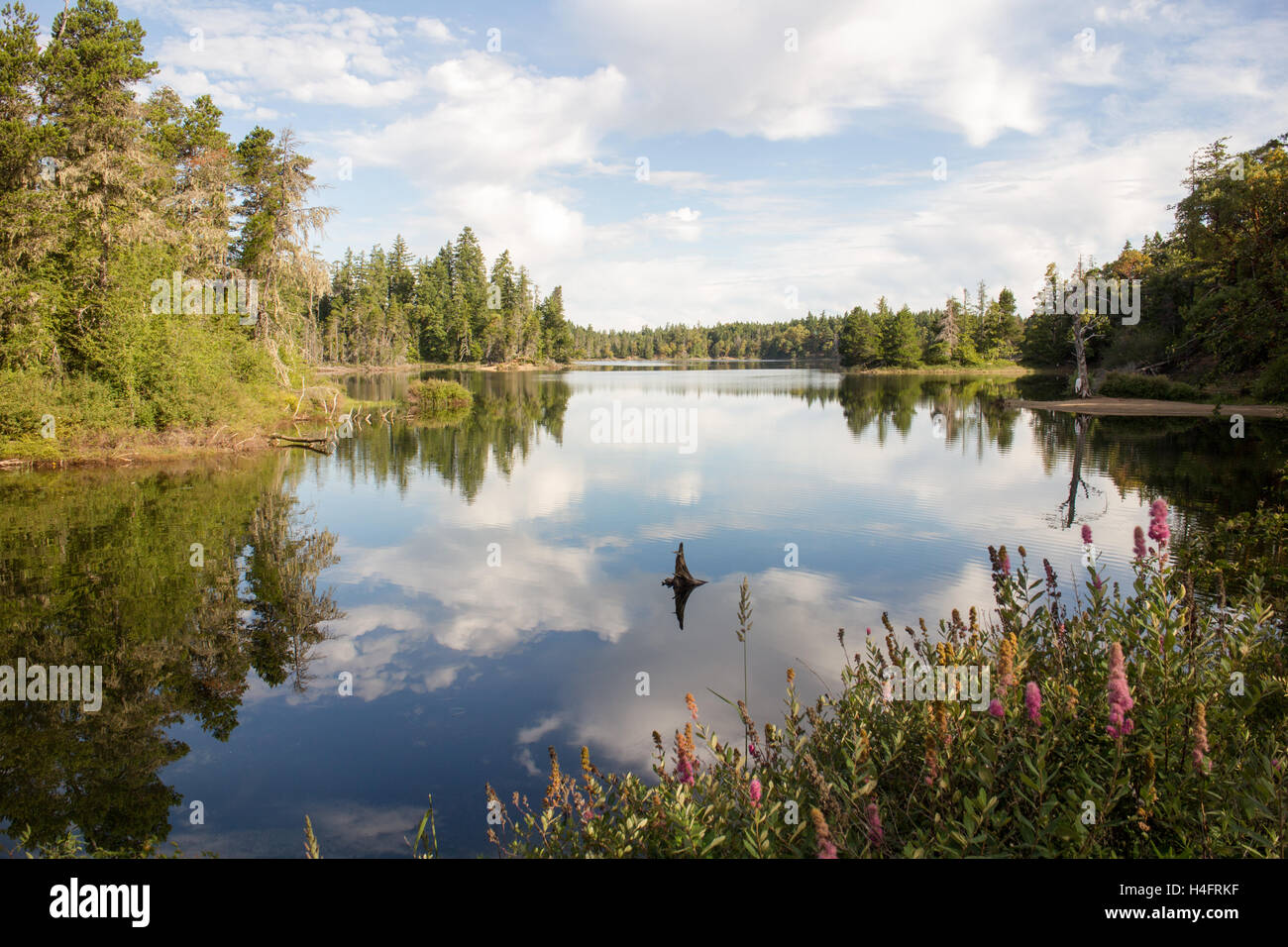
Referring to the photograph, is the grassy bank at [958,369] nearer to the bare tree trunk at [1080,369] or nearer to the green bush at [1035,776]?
the bare tree trunk at [1080,369]

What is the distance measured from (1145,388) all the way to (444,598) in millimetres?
50973

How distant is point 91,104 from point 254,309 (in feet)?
43.0

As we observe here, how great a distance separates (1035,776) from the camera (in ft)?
13.9

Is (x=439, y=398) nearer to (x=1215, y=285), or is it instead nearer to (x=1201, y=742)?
(x=1215, y=285)

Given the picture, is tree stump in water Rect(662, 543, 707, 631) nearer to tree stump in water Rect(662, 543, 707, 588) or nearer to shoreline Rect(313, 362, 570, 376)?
tree stump in water Rect(662, 543, 707, 588)

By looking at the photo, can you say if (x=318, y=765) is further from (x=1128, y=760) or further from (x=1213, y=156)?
(x=1213, y=156)

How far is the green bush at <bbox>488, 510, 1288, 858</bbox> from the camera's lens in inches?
150

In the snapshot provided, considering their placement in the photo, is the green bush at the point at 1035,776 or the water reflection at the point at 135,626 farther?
the water reflection at the point at 135,626

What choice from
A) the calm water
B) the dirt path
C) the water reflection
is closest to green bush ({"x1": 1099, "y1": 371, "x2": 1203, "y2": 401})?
the dirt path

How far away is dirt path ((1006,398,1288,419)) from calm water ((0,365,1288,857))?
10.2 metres

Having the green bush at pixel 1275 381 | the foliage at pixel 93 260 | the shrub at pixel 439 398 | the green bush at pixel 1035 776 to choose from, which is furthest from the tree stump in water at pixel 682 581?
the shrub at pixel 439 398

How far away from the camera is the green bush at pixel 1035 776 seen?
3815 millimetres

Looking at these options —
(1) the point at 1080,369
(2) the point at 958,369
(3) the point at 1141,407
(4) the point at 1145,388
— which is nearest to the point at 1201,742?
(3) the point at 1141,407

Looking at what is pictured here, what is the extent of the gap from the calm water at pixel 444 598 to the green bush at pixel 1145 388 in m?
17.9
